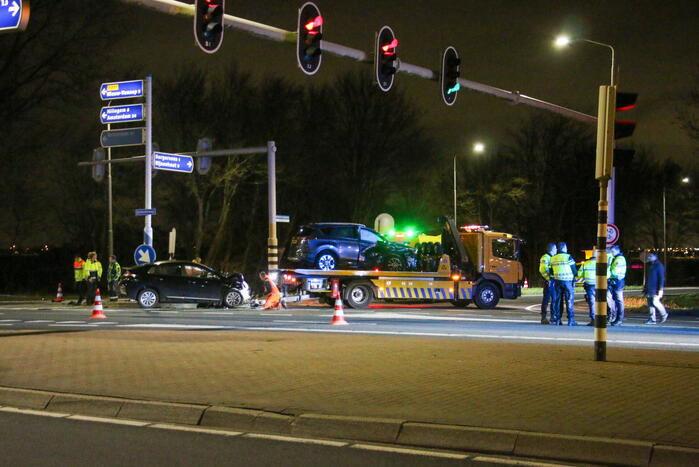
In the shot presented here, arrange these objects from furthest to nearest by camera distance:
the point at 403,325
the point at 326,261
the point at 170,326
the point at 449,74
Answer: the point at 326,261, the point at 403,325, the point at 170,326, the point at 449,74

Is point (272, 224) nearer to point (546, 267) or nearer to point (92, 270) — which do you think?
point (92, 270)

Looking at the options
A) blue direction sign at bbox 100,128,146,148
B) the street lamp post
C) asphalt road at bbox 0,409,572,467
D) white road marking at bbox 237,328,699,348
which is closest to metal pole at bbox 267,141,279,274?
blue direction sign at bbox 100,128,146,148

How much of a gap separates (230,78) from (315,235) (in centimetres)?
2271

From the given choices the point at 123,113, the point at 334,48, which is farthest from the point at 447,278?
the point at 334,48

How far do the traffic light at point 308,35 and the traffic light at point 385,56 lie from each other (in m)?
1.67

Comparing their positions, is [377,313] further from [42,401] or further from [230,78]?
[230,78]

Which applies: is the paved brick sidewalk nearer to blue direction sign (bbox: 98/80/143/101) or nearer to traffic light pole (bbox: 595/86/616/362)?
traffic light pole (bbox: 595/86/616/362)

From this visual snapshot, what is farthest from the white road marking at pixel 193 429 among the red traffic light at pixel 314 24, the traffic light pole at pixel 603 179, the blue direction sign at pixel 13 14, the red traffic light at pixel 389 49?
the red traffic light at pixel 389 49

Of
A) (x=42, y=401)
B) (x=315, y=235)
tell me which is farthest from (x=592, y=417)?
(x=315, y=235)

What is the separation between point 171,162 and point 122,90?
3082 millimetres

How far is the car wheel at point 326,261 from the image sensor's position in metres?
26.6

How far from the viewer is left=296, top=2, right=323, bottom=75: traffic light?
13.1 m

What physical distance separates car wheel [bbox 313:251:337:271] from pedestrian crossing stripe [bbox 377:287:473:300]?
1721 millimetres

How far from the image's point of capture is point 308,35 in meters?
13.2
